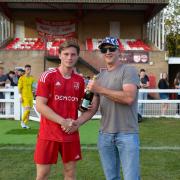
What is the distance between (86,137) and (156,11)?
2089 centimetres

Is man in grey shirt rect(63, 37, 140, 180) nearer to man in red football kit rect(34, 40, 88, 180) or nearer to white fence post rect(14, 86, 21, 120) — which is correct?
man in red football kit rect(34, 40, 88, 180)

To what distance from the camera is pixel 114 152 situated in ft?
16.1

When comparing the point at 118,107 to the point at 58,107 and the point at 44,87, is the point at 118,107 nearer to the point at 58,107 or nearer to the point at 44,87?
the point at 58,107

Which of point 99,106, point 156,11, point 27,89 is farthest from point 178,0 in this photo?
point 99,106

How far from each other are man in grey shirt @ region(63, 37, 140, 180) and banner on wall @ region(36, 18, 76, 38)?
2836 cm

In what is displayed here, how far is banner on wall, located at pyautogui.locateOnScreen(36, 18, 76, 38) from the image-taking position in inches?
1298

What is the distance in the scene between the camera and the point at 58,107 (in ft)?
15.7

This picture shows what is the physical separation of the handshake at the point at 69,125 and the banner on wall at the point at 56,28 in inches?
1119

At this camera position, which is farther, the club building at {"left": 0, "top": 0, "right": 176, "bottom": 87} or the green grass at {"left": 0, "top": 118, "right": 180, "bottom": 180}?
the club building at {"left": 0, "top": 0, "right": 176, "bottom": 87}

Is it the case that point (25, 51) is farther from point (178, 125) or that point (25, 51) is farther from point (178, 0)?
point (178, 0)

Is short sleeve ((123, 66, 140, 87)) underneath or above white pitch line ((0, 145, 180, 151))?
above

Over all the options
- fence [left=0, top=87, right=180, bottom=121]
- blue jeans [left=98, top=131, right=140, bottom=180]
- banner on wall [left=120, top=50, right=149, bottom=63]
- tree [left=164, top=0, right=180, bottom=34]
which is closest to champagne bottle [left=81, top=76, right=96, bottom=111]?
blue jeans [left=98, top=131, right=140, bottom=180]

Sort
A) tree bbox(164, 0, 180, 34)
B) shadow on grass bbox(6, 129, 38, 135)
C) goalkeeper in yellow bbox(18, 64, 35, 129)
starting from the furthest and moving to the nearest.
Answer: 1. tree bbox(164, 0, 180, 34)
2. goalkeeper in yellow bbox(18, 64, 35, 129)
3. shadow on grass bbox(6, 129, 38, 135)

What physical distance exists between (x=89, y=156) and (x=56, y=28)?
2557 centimetres
